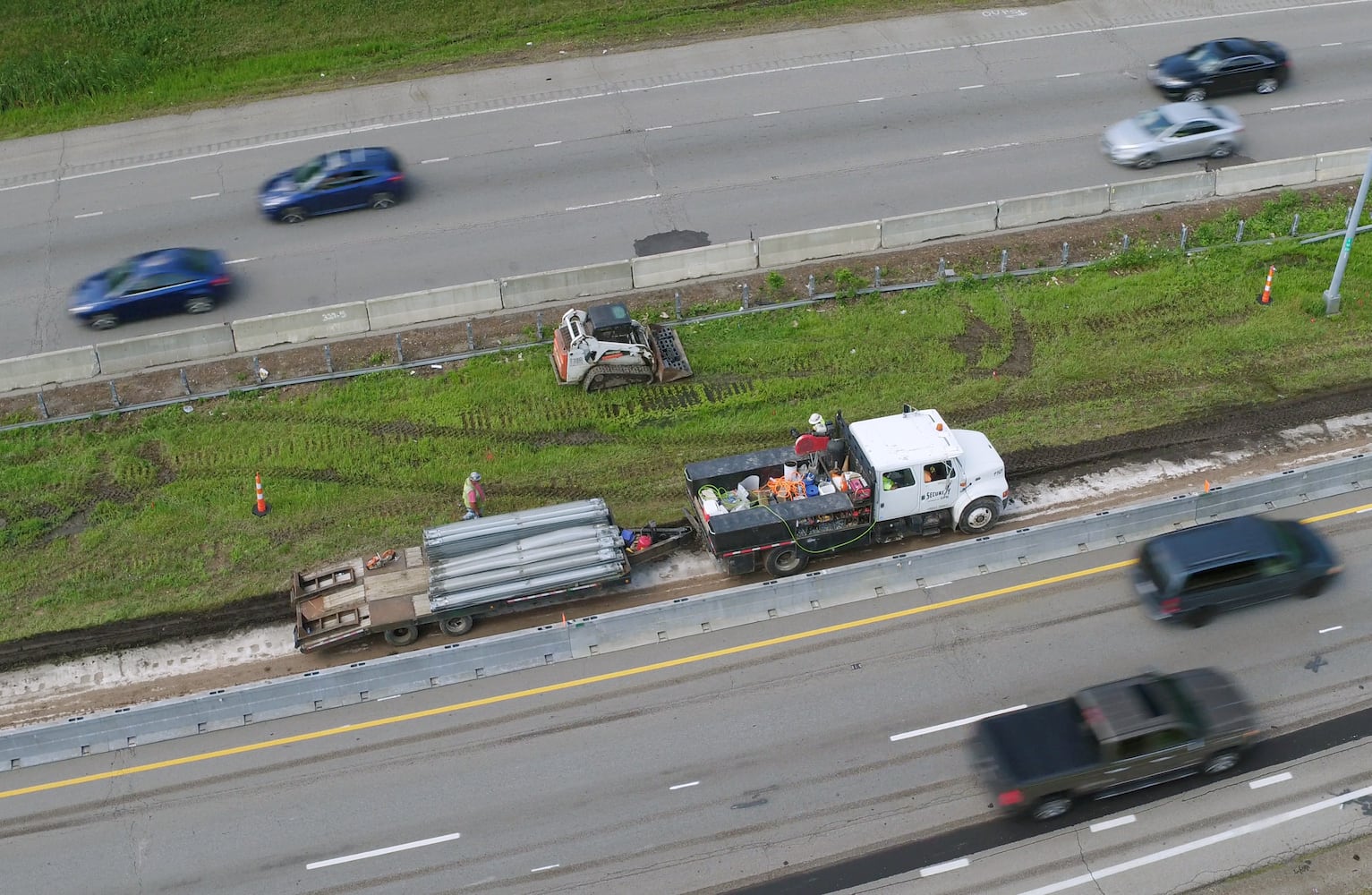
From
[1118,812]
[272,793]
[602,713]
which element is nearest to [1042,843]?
[1118,812]

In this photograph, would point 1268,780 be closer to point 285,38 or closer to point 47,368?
point 47,368

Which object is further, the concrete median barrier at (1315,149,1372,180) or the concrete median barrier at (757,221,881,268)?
the concrete median barrier at (1315,149,1372,180)

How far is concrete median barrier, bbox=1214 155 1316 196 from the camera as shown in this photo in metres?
32.2

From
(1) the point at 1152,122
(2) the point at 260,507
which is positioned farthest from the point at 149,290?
(1) the point at 1152,122

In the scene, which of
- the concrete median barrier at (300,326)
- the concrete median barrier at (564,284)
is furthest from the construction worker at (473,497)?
the concrete median barrier at (300,326)

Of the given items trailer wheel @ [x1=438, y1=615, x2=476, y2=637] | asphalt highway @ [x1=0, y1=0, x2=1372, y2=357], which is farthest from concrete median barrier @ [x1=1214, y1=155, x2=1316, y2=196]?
trailer wheel @ [x1=438, y1=615, x2=476, y2=637]

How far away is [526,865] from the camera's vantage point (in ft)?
57.9

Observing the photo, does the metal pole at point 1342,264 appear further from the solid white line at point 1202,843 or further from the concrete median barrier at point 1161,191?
the solid white line at point 1202,843

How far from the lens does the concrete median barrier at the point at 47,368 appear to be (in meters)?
27.3

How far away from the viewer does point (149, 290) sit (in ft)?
95.8

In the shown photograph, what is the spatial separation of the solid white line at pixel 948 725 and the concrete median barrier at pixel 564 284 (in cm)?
1454

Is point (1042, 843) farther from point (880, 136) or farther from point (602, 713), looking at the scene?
point (880, 136)

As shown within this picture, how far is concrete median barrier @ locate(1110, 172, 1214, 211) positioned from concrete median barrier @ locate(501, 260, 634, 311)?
13.4 m

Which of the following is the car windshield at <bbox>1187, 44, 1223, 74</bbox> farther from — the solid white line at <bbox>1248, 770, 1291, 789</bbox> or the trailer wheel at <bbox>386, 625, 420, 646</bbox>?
the trailer wheel at <bbox>386, 625, 420, 646</bbox>
